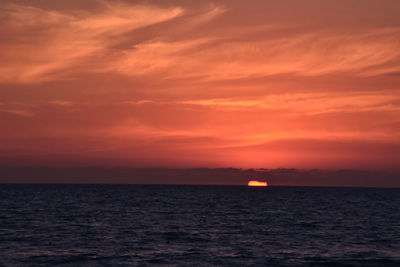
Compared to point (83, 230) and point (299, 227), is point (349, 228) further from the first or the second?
point (83, 230)

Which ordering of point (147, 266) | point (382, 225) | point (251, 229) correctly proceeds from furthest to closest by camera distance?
1. point (382, 225)
2. point (251, 229)
3. point (147, 266)

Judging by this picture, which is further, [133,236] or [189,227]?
[189,227]

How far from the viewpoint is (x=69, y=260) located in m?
38.1

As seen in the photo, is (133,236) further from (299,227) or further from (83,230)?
(299,227)

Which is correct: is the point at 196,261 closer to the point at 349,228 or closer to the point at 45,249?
the point at 45,249

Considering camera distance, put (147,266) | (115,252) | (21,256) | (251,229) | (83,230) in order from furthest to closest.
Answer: (251,229)
(83,230)
(115,252)
(21,256)
(147,266)

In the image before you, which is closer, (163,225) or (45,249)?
(45,249)

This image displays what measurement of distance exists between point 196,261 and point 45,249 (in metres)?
14.8

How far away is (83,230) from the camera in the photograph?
190 feet

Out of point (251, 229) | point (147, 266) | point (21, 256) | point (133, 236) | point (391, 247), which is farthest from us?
point (251, 229)

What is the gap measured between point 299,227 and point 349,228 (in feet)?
22.8

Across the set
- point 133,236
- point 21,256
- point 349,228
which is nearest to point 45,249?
point 21,256

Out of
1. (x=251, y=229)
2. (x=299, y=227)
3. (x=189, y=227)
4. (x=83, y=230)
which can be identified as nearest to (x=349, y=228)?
(x=299, y=227)

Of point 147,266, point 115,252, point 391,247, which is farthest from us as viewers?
point 391,247
